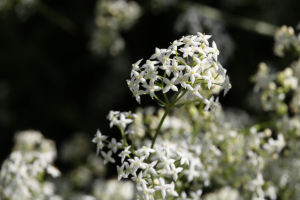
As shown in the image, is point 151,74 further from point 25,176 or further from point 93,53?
point 93,53

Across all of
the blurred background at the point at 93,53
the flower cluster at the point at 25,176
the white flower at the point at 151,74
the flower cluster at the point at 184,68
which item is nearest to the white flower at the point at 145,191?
the flower cluster at the point at 184,68

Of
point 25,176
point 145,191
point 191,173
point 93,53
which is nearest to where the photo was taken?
point 145,191

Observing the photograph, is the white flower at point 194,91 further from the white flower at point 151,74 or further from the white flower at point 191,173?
the white flower at point 191,173

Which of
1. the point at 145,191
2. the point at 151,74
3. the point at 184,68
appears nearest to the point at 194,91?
the point at 184,68

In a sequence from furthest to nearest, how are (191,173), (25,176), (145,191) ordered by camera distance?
1. (25,176)
2. (191,173)
3. (145,191)

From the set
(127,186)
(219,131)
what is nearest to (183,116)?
(219,131)

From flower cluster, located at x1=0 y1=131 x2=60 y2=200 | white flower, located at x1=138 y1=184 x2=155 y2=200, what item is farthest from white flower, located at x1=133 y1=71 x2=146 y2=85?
flower cluster, located at x1=0 y1=131 x2=60 y2=200

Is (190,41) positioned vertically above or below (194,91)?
above

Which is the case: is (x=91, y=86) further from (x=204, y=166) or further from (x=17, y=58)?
(x=204, y=166)

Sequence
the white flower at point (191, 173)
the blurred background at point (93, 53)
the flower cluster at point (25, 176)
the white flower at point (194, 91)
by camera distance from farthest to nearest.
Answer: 1. the blurred background at point (93, 53)
2. the flower cluster at point (25, 176)
3. the white flower at point (191, 173)
4. the white flower at point (194, 91)
